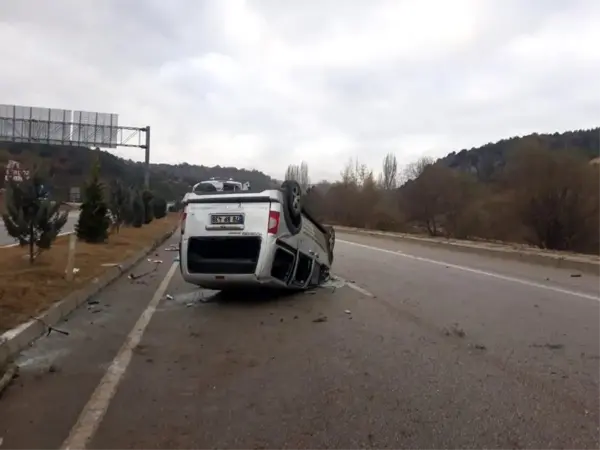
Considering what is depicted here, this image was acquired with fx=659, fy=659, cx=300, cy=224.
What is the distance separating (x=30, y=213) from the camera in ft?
47.9

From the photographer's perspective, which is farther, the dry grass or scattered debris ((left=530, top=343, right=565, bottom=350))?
the dry grass

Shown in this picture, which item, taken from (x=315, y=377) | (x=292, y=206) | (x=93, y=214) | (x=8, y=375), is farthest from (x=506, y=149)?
(x=8, y=375)

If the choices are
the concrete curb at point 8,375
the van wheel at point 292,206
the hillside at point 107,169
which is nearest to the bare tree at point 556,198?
the van wheel at point 292,206

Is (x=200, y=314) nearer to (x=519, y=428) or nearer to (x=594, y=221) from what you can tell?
(x=519, y=428)

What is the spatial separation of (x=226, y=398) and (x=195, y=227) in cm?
529

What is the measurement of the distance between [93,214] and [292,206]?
1478 cm

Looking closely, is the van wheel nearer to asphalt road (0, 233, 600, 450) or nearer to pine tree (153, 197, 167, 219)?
asphalt road (0, 233, 600, 450)

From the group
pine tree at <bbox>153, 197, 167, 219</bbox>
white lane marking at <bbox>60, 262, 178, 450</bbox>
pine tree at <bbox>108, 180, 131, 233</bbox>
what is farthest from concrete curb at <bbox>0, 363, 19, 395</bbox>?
pine tree at <bbox>153, 197, 167, 219</bbox>

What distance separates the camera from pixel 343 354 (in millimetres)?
6727

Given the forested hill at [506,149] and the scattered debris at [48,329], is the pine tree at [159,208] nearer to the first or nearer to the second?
the forested hill at [506,149]

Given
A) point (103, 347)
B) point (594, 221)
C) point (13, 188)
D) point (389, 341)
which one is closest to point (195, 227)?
point (103, 347)

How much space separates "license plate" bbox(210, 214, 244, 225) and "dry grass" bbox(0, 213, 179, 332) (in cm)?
264

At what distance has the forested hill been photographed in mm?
42781

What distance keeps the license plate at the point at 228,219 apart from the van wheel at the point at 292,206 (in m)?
0.75
